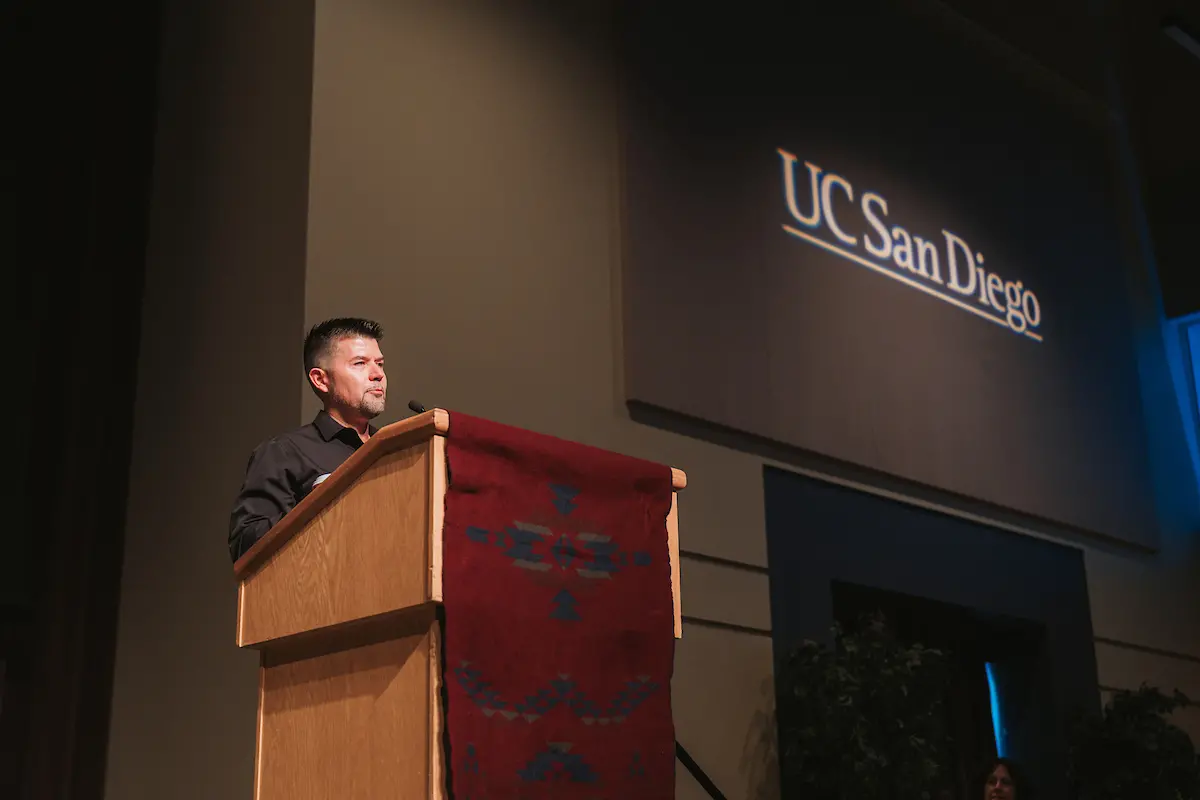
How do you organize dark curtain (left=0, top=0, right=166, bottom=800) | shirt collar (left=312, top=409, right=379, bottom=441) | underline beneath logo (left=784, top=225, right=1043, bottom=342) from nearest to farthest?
shirt collar (left=312, top=409, right=379, bottom=441), dark curtain (left=0, top=0, right=166, bottom=800), underline beneath logo (left=784, top=225, right=1043, bottom=342)

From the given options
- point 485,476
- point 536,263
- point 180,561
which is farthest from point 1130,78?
point 485,476

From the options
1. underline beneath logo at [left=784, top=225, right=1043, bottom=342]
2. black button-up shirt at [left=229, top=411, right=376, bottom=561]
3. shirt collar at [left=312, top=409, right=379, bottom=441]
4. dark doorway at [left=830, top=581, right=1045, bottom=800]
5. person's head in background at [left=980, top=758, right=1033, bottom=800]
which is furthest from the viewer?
dark doorway at [left=830, top=581, right=1045, bottom=800]

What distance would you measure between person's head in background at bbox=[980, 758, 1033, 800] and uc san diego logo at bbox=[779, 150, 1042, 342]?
2.19 meters

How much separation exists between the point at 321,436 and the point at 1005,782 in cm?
372

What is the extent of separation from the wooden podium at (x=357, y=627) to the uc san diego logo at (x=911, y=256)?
3.77m

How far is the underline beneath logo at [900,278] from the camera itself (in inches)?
229

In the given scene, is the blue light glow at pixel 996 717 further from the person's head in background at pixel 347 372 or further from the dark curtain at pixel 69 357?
the person's head in background at pixel 347 372

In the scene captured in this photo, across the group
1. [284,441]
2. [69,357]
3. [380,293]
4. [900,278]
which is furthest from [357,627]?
[900,278]

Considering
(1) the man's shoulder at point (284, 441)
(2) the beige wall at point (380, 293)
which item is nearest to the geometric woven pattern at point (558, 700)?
(1) the man's shoulder at point (284, 441)

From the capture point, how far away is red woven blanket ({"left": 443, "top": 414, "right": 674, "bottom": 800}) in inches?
81.2

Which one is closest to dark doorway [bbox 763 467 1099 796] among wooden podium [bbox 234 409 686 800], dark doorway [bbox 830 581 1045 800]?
dark doorway [bbox 830 581 1045 800]

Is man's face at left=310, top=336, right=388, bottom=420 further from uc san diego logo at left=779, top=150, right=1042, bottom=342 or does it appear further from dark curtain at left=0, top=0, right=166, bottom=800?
uc san diego logo at left=779, top=150, right=1042, bottom=342

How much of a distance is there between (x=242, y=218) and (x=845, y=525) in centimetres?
275

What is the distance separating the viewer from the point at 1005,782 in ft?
17.5
